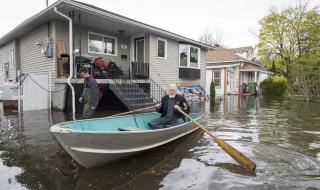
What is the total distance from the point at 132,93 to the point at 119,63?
141 inches

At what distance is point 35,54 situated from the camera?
11820 mm

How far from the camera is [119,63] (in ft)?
41.4

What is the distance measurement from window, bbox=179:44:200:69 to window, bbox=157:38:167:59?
1.65m

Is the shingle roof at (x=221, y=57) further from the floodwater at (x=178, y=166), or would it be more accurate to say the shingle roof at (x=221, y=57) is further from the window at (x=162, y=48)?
the floodwater at (x=178, y=166)

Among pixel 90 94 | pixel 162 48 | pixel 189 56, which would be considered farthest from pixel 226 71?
pixel 90 94

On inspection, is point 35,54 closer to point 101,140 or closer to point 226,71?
point 101,140

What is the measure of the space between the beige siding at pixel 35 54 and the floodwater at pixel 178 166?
4530 mm

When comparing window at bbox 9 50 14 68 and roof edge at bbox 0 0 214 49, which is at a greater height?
roof edge at bbox 0 0 214 49

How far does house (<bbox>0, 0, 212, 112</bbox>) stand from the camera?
9.55 meters

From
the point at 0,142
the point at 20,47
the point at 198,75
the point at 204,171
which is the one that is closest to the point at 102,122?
the point at 204,171

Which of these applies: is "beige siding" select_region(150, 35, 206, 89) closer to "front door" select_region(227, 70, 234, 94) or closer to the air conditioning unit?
the air conditioning unit

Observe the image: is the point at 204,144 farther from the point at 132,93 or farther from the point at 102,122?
the point at 132,93

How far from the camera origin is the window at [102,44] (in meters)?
11.4

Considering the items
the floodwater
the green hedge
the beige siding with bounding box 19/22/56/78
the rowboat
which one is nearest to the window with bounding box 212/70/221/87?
the green hedge
